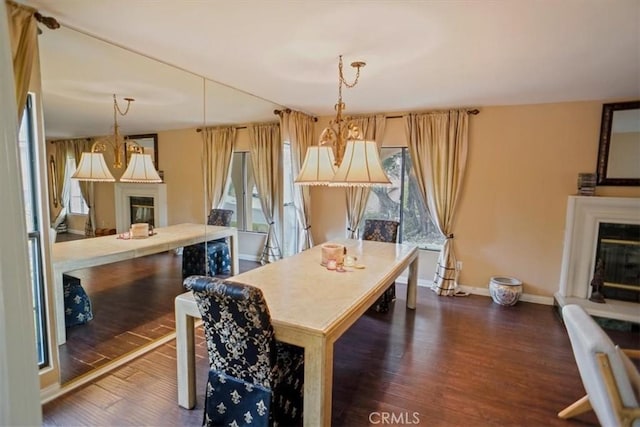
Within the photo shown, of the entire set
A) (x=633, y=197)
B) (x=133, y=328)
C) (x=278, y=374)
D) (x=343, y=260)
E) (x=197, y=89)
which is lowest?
(x=133, y=328)

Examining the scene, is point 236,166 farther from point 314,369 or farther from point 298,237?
point 314,369

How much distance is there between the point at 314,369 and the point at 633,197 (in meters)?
4.11

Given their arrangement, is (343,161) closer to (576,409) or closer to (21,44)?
(21,44)

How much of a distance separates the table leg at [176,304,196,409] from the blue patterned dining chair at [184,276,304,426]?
250 millimetres

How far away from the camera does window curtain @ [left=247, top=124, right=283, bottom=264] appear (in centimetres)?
437

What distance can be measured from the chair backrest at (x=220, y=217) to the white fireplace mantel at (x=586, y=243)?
3.92 metres

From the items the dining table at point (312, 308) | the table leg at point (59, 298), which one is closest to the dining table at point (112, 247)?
the table leg at point (59, 298)

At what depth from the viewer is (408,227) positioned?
482 cm

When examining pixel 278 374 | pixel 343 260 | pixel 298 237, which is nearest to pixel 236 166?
pixel 298 237

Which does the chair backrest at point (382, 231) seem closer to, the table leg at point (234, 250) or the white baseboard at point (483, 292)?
the white baseboard at point (483, 292)

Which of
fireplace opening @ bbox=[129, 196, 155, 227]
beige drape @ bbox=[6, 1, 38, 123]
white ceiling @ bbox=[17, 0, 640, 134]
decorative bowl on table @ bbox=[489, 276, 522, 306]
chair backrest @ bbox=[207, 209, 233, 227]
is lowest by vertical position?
decorative bowl on table @ bbox=[489, 276, 522, 306]

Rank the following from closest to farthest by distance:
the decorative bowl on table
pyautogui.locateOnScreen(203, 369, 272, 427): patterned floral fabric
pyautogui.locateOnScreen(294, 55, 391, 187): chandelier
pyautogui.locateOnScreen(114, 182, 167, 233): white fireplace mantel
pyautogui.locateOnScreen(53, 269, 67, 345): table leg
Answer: pyautogui.locateOnScreen(203, 369, 272, 427): patterned floral fabric
pyautogui.locateOnScreen(53, 269, 67, 345): table leg
pyautogui.locateOnScreen(294, 55, 391, 187): chandelier
pyautogui.locateOnScreen(114, 182, 167, 233): white fireplace mantel
the decorative bowl on table

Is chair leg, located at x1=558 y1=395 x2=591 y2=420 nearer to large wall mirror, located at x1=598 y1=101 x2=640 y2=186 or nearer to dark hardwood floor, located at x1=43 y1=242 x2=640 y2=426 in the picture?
dark hardwood floor, located at x1=43 y1=242 x2=640 y2=426

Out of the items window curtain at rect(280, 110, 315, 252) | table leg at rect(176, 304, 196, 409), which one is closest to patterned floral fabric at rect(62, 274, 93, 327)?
table leg at rect(176, 304, 196, 409)
